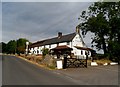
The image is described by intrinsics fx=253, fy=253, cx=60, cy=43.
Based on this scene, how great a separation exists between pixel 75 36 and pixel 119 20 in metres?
27.4

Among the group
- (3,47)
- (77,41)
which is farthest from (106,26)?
(3,47)

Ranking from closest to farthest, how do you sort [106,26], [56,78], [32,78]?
[32,78], [56,78], [106,26]

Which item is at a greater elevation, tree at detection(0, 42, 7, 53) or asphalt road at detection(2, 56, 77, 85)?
tree at detection(0, 42, 7, 53)

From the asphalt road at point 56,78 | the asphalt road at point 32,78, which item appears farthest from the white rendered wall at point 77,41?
the asphalt road at point 32,78

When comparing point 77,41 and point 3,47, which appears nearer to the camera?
point 77,41

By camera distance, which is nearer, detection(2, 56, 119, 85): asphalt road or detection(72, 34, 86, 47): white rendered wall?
detection(2, 56, 119, 85): asphalt road

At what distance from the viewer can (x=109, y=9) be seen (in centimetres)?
5897

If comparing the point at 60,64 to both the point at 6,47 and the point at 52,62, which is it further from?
the point at 6,47

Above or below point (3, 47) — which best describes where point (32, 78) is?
below

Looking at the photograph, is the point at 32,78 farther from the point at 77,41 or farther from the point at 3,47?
the point at 3,47

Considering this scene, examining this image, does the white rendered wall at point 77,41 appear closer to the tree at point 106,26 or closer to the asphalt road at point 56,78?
the tree at point 106,26

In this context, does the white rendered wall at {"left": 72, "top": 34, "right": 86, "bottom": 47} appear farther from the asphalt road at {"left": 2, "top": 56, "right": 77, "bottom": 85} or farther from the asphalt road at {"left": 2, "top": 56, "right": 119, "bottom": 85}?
the asphalt road at {"left": 2, "top": 56, "right": 77, "bottom": 85}

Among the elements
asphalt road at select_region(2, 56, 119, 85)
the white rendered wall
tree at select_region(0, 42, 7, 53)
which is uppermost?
tree at select_region(0, 42, 7, 53)

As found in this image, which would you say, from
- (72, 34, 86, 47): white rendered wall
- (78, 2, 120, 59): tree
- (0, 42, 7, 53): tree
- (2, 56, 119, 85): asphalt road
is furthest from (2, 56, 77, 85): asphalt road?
(0, 42, 7, 53): tree
